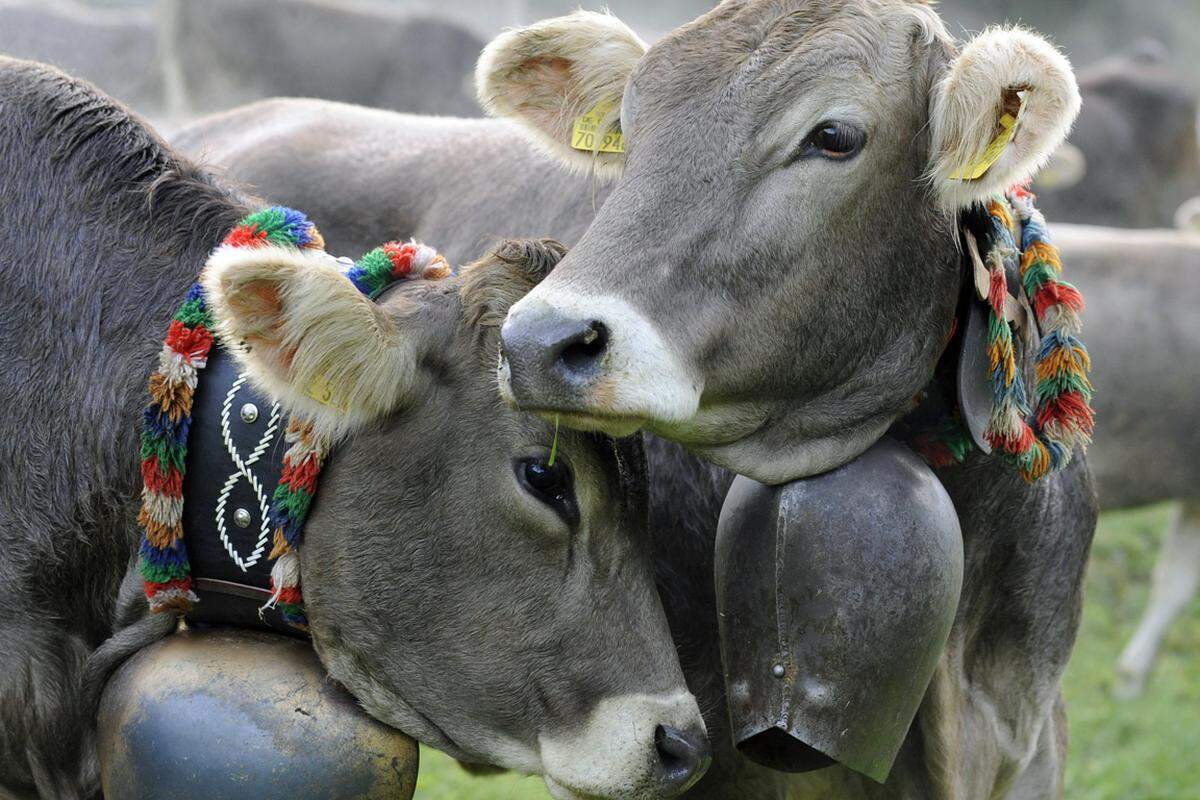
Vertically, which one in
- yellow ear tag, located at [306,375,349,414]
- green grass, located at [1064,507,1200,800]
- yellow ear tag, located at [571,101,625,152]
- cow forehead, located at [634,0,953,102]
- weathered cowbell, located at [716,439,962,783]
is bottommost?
green grass, located at [1064,507,1200,800]

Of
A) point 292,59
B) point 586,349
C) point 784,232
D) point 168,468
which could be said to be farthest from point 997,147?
point 292,59

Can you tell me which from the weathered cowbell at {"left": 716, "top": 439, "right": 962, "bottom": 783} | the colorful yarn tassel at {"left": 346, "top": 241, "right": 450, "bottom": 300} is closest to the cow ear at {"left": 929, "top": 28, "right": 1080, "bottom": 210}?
the weathered cowbell at {"left": 716, "top": 439, "right": 962, "bottom": 783}

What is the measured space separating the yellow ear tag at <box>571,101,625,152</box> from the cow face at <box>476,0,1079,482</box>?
1.21ft

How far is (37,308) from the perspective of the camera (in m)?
3.44

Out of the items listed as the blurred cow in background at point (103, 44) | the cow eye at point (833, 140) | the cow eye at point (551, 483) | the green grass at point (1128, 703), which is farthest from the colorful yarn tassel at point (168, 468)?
the blurred cow in background at point (103, 44)

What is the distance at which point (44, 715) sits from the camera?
11.1 ft

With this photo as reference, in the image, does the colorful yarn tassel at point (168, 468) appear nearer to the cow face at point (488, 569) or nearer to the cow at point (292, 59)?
the cow face at point (488, 569)

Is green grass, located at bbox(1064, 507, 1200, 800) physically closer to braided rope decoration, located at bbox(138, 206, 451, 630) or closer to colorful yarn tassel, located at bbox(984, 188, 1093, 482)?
colorful yarn tassel, located at bbox(984, 188, 1093, 482)

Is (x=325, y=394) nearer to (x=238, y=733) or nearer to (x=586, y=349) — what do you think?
(x=586, y=349)

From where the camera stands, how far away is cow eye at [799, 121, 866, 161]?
2.97 metres

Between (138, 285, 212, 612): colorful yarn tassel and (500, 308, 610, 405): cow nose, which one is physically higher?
(500, 308, 610, 405): cow nose

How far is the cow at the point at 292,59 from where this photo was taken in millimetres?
14031

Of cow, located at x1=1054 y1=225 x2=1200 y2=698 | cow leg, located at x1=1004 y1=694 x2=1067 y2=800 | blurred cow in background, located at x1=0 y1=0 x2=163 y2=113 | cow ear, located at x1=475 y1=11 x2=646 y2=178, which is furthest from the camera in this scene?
blurred cow in background, located at x1=0 y1=0 x2=163 y2=113

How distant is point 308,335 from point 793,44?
3.54 feet
